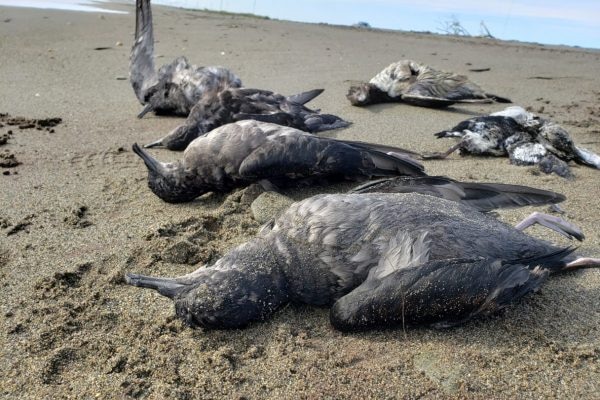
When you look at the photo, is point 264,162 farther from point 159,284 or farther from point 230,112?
point 230,112

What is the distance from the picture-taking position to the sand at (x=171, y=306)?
2.61 meters

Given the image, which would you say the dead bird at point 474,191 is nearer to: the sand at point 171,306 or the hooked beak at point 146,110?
the sand at point 171,306

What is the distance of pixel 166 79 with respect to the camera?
25.0 feet

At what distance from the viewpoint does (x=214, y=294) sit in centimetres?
293

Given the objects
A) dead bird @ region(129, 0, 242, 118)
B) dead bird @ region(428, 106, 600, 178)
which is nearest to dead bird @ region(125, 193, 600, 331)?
dead bird @ region(428, 106, 600, 178)

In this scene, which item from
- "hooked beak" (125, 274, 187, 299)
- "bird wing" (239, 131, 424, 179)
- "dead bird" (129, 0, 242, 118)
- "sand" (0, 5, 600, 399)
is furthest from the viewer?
"dead bird" (129, 0, 242, 118)

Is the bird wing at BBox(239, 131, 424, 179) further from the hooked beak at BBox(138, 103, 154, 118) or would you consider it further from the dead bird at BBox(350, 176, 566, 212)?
the hooked beak at BBox(138, 103, 154, 118)

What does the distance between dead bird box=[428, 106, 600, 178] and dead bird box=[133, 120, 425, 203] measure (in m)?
1.30

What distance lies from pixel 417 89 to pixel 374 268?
212 inches

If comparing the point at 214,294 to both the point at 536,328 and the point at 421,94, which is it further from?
the point at 421,94

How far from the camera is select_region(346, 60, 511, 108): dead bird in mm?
7688

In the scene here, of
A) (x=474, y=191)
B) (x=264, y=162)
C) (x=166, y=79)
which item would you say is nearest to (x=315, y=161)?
(x=264, y=162)

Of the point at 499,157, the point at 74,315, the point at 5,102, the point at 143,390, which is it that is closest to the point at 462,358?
the point at 143,390

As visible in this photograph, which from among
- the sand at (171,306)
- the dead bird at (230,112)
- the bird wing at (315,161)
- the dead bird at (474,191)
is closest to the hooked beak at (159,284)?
the sand at (171,306)
